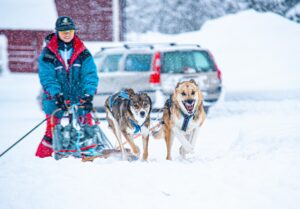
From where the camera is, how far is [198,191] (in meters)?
4.16

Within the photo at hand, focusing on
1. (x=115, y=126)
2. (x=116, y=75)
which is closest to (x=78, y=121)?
(x=115, y=126)

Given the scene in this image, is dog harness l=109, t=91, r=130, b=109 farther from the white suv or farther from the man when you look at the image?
the white suv

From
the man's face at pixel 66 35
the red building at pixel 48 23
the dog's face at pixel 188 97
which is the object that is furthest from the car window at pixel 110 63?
the red building at pixel 48 23

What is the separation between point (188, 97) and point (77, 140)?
1560mm

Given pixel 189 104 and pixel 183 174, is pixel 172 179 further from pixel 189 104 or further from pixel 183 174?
pixel 189 104

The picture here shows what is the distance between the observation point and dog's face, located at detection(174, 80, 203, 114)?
538cm

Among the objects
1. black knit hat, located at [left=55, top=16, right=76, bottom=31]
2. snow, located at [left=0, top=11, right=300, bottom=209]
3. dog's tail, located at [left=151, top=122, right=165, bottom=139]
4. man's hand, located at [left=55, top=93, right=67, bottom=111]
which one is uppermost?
black knit hat, located at [left=55, top=16, right=76, bottom=31]

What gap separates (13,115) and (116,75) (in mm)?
3690

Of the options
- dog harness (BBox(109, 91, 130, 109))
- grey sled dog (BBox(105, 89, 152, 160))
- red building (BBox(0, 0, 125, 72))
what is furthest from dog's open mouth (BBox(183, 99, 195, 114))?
red building (BBox(0, 0, 125, 72))

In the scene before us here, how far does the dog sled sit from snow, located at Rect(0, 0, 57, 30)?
19430 mm

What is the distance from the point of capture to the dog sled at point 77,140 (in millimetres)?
4770

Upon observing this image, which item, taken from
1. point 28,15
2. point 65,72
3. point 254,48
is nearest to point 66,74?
point 65,72

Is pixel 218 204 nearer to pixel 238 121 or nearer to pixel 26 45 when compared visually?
pixel 238 121

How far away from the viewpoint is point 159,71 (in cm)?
927
